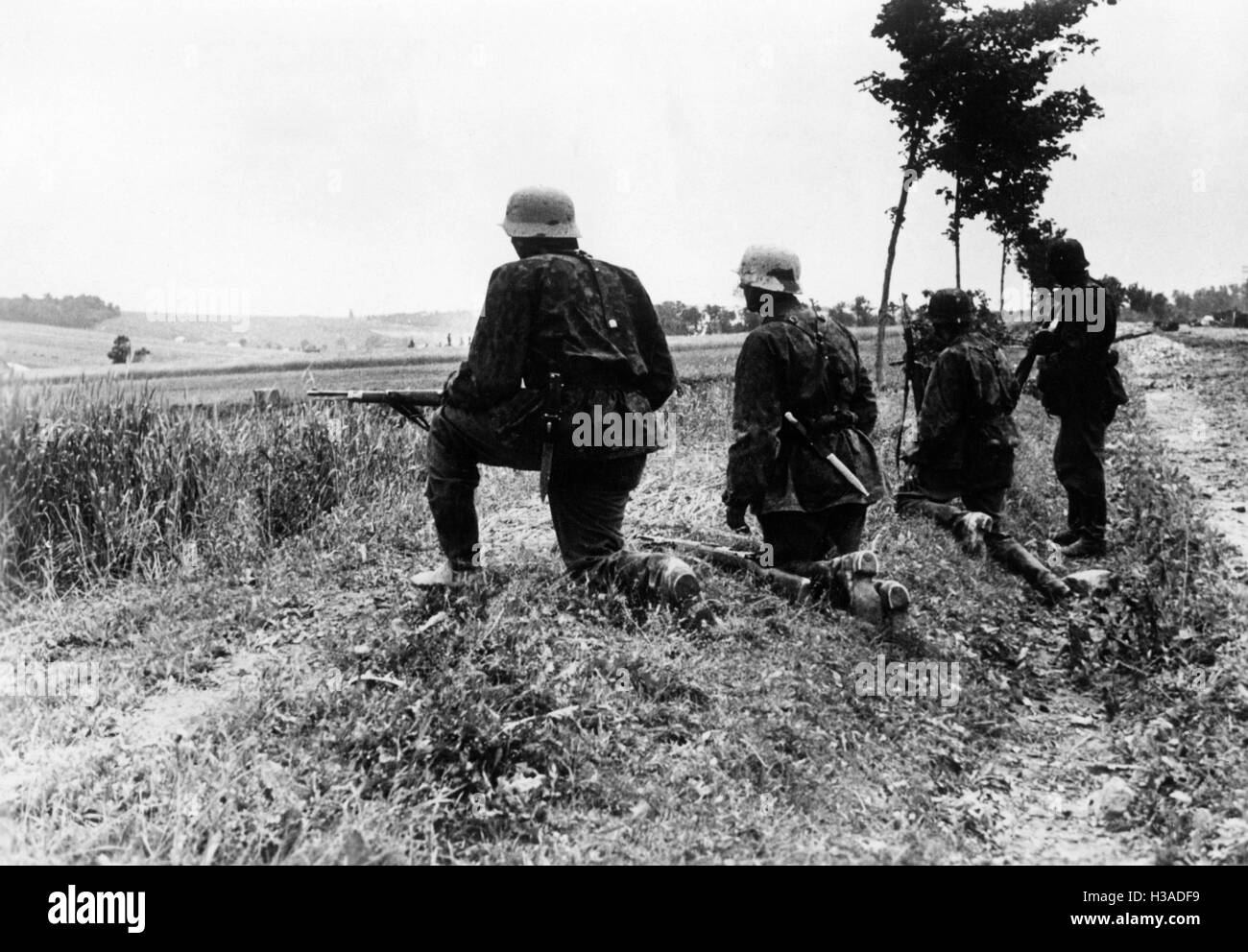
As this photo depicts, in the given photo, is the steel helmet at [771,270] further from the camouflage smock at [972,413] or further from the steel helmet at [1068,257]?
the steel helmet at [1068,257]

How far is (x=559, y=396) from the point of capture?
5199 mm

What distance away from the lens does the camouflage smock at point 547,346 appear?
5164 millimetres

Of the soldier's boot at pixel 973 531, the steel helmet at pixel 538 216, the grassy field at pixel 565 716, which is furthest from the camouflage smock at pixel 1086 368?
the steel helmet at pixel 538 216

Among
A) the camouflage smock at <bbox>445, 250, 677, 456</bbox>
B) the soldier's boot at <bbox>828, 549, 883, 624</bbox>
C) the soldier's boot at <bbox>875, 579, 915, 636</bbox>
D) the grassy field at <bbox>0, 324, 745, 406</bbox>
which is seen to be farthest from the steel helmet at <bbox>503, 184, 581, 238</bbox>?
the grassy field at <bbox>0, 324, 745, 406</bbox>

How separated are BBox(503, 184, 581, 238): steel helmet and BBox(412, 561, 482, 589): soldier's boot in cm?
185

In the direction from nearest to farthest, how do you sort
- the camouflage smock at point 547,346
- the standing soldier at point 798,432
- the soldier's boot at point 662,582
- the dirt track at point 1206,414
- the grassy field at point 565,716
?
the grassy field at point 565,716 → the soldier's boot at point 662,582 → the camouflage smock at point 547,346 → the standing soldier at point 798,432 → the dirt track at point 1206,414

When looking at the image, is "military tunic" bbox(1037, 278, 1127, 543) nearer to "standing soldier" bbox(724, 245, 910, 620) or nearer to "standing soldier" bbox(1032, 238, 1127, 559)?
"standing soldier" bbox(1032, 238, 1127, 559)

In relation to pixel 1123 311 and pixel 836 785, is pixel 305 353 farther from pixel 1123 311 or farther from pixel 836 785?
pixel 1123 311

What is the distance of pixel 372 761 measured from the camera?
3416mm

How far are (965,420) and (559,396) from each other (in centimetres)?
329

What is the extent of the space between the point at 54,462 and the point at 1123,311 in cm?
8216

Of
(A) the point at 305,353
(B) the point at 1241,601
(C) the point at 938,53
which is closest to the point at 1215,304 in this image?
(A) the point at 305,353

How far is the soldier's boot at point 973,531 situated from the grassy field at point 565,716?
0.19 metres
